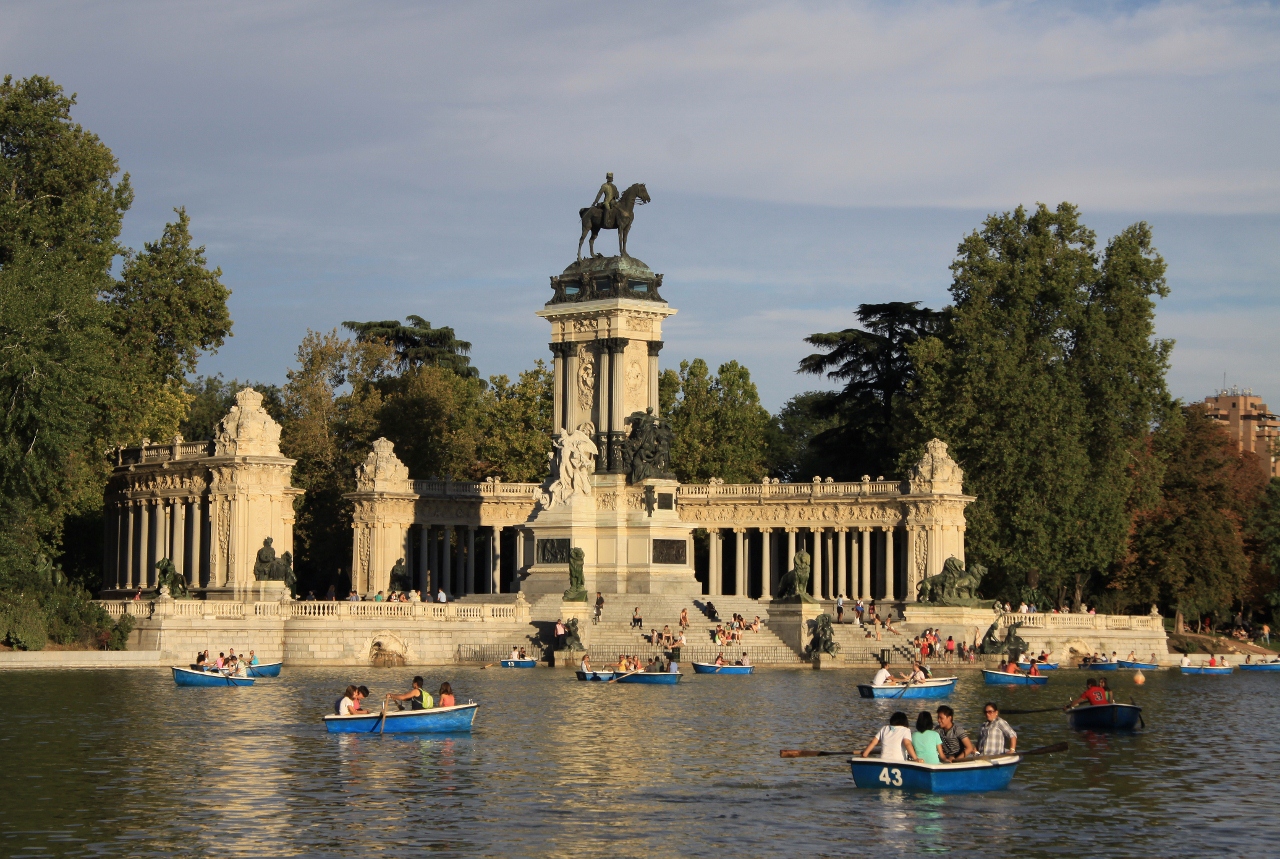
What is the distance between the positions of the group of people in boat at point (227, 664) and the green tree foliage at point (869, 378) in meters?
42.4

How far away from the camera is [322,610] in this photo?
61.4 meters

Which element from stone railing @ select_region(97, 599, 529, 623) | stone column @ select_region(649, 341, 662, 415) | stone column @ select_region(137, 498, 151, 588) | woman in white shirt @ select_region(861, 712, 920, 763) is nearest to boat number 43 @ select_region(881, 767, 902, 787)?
woman in white shirt @ select_region(861, 712, 920, 763)

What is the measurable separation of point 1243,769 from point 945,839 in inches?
424

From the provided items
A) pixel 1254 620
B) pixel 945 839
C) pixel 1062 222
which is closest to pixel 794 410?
pixel 1254 620

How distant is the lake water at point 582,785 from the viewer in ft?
81.1

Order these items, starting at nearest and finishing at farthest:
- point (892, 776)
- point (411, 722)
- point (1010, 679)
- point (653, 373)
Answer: point (892, 776) < point (411, 722) < point (1010, 679) < point (653, 373)

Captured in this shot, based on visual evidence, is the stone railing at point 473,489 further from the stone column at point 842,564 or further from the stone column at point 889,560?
the stone column at point 889,560

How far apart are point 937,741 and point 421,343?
275 ft

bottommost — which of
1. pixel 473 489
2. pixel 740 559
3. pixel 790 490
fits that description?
pixel 740 559

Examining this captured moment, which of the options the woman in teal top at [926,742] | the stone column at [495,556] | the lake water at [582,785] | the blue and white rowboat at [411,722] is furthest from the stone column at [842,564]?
the woman in teal top at [926,742]

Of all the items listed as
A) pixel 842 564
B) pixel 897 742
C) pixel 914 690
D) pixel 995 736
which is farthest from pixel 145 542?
pixel 897 742

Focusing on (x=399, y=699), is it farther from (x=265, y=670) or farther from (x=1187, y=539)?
(x=1187, y=539)

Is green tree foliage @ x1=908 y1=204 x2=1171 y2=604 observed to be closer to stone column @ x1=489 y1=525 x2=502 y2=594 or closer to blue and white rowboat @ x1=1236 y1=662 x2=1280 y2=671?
blue and white rowboat @ x1=1236 y1=662 x2=1280 y2=671

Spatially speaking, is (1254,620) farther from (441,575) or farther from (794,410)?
(794,410)
